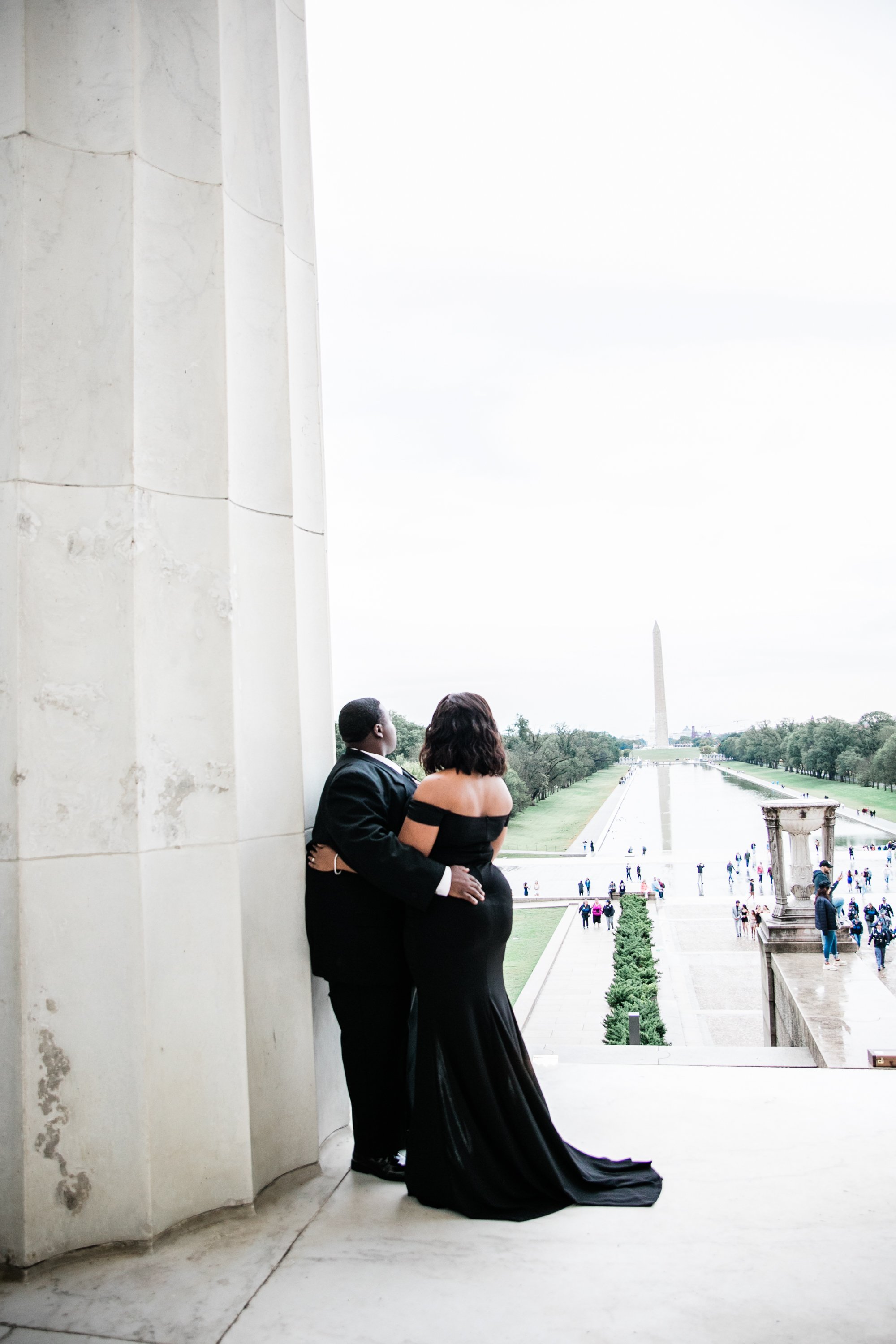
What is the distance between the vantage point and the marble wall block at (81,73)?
2.97 m

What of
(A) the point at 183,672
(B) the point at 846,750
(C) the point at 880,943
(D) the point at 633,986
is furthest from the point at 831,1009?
(B) the point at 846,750

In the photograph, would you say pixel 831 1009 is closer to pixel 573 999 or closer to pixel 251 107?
pixel 573 999

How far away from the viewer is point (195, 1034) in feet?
9.70

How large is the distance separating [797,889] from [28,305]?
16.3 m

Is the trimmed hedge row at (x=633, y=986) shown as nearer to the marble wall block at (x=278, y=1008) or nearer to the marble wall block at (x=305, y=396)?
the marble wall block at (x=278, y=1008)

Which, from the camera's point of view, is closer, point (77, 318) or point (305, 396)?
point (77, 318)

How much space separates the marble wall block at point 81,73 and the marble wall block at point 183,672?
1.27 m

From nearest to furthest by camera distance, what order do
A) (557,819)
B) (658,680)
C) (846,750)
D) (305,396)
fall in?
1. (305,396)
2. (557,819)
3. (846,750)
4. (658,680)

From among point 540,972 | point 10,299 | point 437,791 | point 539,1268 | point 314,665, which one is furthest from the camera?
point 540,972

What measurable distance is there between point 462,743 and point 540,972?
20919mm

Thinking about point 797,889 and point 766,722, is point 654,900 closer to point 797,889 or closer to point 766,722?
point 797,889

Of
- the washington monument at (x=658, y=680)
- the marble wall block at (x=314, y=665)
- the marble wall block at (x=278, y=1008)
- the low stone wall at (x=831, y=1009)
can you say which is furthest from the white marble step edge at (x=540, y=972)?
the washington monument at (x=658, y=680)

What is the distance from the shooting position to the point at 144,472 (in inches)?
117

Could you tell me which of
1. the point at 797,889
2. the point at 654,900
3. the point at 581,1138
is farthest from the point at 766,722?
the point at 581,1138
